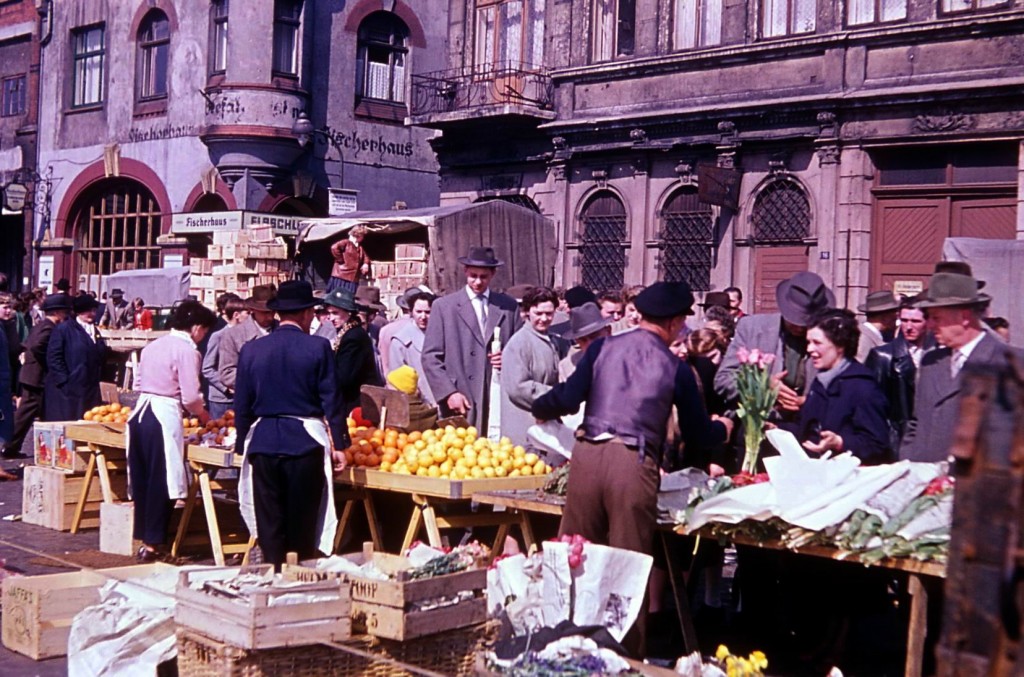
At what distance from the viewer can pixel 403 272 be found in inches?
725

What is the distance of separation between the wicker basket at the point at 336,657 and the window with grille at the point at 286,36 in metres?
21.4

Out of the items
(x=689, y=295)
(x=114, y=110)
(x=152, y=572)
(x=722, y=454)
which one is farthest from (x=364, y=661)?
(x=114, y=110)

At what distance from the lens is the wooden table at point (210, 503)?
31.0ft

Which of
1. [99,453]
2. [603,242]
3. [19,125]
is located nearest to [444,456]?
[99,453]

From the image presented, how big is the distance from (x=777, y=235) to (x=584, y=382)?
13.0 meters

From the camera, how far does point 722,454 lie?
8273mm

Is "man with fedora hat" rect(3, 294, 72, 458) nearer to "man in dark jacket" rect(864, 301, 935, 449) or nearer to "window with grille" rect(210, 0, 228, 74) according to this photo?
"man in dark jacket" rect(864, 301, 935, 449)

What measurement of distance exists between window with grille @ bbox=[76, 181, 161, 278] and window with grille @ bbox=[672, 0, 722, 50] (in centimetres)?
1366

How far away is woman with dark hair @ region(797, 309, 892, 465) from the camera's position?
22.8 feet

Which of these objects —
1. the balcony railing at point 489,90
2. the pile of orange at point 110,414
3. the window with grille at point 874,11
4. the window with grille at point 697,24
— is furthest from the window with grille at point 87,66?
the pile of orange at point 110,414

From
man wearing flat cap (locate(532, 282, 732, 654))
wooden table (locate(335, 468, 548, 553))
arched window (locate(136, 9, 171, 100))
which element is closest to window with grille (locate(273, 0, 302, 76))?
arched window (locate(136, 9, 171, 100))

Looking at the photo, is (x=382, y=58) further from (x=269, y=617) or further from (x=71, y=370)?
(x=269, y=617)

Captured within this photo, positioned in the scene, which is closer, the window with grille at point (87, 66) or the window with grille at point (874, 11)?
the window with grille at point (874, 11)

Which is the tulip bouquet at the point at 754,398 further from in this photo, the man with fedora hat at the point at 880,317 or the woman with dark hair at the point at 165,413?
the woman with dark hair at the point at 165,413
